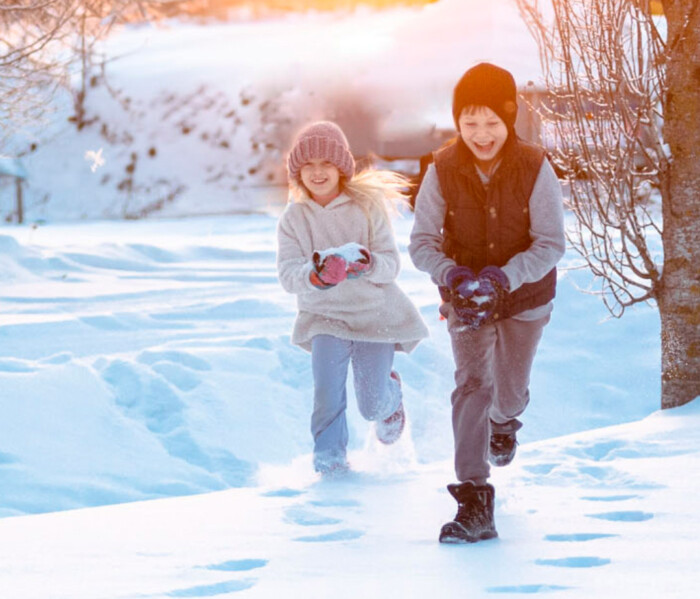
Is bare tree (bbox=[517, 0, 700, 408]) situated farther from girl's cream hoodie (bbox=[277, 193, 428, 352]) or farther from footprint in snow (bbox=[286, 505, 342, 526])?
footprint in snow (bbox=[286, 505, 342, 526])

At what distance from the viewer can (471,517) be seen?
3703 mm

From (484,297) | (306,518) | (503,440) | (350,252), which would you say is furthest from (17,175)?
(484,297)

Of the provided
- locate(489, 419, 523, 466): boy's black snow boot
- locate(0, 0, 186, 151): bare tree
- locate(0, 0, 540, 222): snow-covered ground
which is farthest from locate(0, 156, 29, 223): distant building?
locate(489, 419, 523, 466): boy's black snow boot

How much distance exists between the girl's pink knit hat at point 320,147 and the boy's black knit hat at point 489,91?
2.99 feet

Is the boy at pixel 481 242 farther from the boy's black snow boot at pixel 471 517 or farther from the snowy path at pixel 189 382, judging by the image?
the snowy path at pixel 189 382

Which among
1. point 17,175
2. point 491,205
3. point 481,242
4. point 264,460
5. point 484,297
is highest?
point 17,175

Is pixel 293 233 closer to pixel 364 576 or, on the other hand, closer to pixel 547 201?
pixel 547 201

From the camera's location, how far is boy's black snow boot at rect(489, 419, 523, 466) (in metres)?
4.59

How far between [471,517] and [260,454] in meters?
3.02

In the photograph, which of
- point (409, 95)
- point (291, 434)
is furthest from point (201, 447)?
point (409, 95)

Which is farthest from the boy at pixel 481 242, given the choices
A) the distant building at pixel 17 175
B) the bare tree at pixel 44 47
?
the distant building at pixel 17 175

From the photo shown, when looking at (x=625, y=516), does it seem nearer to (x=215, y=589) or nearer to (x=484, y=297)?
(x=484, y=297)

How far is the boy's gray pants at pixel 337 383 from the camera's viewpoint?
4805 millimetres

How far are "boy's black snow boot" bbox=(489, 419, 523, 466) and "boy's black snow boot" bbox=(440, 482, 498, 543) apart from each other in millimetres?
823
